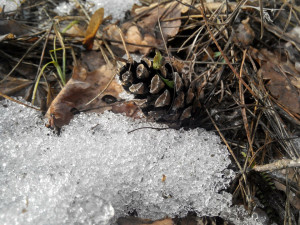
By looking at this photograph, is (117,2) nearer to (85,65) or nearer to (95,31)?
(95,31)

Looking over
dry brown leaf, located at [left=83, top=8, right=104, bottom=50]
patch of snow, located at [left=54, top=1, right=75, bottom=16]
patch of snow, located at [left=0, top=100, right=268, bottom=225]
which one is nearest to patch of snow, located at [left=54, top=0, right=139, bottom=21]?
patch of snow, located at [left=54, top=1, right=75, bottom=16]

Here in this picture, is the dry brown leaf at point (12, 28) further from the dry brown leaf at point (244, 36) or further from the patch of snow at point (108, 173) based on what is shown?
the dry brown leaf at point (244, 36)

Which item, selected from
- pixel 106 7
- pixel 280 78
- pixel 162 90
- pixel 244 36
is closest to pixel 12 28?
pixel 106 7

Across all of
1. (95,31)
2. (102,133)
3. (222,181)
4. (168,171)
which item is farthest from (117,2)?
(222,181)

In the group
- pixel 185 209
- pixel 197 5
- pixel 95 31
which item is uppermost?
pixel 197 5

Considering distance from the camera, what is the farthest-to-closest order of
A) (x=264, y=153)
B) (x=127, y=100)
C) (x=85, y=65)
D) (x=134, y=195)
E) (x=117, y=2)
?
(x=117, y=2)
(x=85, y=65)
(x=127, y=100)
(x=264, y=153)
(x=134, y=195)

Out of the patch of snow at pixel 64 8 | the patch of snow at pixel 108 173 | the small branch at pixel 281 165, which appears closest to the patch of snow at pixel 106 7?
the patch of snow at pixel 64 8

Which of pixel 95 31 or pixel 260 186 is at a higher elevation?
pixel 95 31
